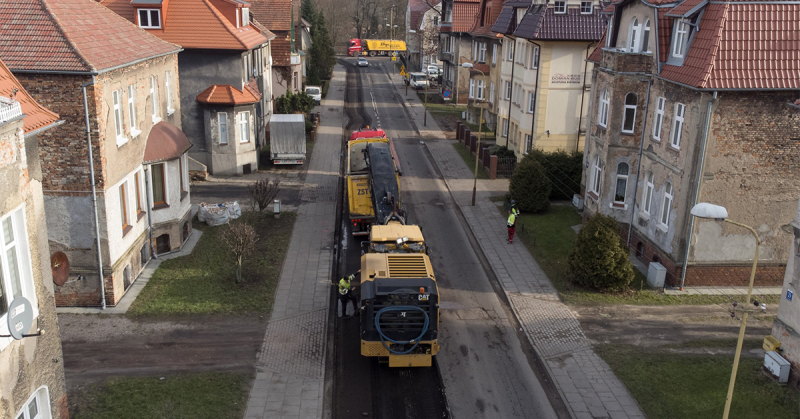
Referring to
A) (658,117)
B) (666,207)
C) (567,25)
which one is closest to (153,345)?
(666,207)

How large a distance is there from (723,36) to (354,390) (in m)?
15.1

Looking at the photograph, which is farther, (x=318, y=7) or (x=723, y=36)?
(x=318, y=7)

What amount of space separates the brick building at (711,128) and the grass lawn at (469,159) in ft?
44.3

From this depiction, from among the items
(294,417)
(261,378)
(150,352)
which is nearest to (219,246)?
(150,352)

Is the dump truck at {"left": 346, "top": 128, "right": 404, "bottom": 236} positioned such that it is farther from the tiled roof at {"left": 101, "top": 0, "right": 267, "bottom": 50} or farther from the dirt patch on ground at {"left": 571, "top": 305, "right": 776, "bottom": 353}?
the tiled roof at {"left": 101, "top": 0, "right": 267, "bottom": 50}

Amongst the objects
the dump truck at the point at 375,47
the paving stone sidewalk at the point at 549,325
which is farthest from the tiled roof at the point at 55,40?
the dump truck at the point at 375,47

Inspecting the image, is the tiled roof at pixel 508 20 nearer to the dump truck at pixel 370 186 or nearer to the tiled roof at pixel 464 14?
the dump truck at pixel 370 186

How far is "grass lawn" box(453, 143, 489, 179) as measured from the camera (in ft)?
123

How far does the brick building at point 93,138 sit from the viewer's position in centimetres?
1736

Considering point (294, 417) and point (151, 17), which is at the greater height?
point (151, 17)

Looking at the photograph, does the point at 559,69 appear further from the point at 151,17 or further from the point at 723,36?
the point at 151,17

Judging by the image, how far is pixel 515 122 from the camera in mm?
38719

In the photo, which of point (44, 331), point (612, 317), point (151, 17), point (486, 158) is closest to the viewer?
point (44, 331)

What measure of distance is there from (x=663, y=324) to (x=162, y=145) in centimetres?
A: 1736
